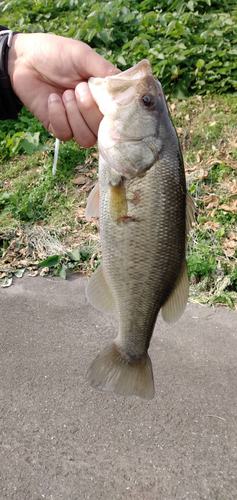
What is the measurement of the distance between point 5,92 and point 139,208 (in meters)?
1.51

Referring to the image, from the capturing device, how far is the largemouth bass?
1.72m

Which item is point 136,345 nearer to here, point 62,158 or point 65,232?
point 65,232

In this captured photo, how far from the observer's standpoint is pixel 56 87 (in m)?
2.52

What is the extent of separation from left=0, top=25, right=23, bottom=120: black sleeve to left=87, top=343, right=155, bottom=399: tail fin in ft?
5.84

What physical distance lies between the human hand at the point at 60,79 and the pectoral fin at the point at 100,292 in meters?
0.83

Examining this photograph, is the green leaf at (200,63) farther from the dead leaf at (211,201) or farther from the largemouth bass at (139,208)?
the largemouth bass at (139,208)

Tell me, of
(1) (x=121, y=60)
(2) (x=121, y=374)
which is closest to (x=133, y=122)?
(2) (x=121, y=374)

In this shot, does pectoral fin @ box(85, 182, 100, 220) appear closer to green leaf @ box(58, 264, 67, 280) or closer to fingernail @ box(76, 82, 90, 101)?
fingernail @ box(76, 82, 90, 101)

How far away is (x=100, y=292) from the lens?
1994 mm

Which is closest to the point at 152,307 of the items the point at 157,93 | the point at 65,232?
the point at 157,93

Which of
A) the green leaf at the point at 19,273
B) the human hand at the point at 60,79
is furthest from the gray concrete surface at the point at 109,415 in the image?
the human hand at the point at 60,79

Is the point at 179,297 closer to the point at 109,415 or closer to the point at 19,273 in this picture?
the point at 109,415

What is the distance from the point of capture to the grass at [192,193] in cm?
480

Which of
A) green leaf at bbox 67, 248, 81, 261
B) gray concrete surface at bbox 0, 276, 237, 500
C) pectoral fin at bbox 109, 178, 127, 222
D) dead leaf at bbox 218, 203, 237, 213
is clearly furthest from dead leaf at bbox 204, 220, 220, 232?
pectoral fin at bbox 109, 178, 127, 222
